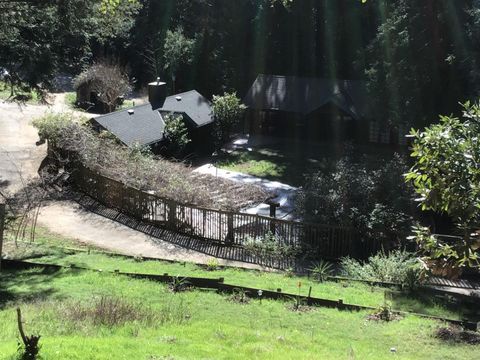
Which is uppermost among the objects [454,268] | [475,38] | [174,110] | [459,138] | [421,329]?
[475,38]

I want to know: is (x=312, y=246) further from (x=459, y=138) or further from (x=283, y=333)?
(x=459, y=138)

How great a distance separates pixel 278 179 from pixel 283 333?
80.8ft

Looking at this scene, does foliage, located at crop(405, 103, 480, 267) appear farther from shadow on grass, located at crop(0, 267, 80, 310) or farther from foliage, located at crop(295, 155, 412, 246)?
foliage, located at crop(295, 155, 412, 246)

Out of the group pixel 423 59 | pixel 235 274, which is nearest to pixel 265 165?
pixel 423 59

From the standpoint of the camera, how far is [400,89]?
112 ft

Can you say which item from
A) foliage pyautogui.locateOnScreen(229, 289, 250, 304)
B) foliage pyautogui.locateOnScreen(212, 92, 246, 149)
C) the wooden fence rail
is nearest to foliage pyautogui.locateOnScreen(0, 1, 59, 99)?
the wooden fence rail

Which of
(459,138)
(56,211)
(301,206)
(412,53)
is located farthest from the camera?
(412,53)

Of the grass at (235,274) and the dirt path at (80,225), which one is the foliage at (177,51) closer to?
the dirt path at (80,225)

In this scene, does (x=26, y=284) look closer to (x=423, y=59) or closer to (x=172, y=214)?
(x=172, y=214)

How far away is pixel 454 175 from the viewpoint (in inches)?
272

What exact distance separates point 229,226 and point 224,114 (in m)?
21.6

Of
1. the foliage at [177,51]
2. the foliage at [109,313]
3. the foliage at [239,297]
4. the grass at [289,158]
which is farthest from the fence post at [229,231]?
the foliage at [177,51]

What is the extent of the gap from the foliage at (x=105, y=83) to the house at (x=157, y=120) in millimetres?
9611

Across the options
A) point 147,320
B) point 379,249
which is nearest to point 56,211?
point 379,249
